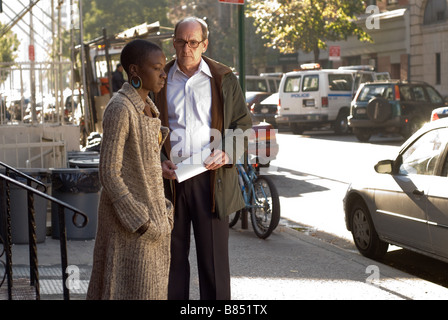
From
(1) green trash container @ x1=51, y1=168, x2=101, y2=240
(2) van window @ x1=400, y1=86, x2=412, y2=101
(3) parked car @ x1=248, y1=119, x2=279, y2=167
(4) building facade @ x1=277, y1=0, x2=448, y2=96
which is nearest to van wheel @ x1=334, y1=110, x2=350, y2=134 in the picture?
(2) van window @ x1=400, y1=86, x2=412, y2=101

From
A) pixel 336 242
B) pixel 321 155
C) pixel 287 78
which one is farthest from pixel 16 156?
pixel 287 78

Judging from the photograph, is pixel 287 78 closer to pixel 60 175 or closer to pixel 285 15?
pixel 285 15

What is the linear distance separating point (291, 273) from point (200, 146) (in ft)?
9.79

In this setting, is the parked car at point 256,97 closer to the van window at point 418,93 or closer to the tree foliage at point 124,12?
the van window at point 418,93

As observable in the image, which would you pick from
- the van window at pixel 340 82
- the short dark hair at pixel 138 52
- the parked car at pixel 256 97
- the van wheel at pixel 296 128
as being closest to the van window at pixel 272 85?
the parked car at pixel 256 97

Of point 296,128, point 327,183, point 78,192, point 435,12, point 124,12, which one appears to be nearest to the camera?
point 78,192

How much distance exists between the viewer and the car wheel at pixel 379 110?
23406 millimetres

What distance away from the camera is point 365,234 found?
8.25 m

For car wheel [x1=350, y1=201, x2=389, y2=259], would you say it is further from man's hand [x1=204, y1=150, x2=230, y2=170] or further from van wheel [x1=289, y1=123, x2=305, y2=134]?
van wheel [x1=289, y1=123, x2=305, y2=134]

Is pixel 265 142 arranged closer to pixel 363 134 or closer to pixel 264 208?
pixel 264 208

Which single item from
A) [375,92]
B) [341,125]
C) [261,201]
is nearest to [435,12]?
[341,125]

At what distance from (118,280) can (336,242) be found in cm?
577

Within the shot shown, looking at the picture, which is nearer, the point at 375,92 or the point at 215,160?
the point at 215,160

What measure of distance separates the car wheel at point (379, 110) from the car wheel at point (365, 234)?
1531 centimetres
